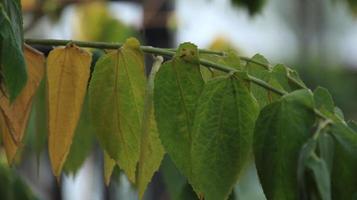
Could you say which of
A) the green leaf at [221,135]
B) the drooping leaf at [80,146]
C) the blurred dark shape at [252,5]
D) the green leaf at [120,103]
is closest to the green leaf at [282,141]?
Answer: the green leaf at [221,135]

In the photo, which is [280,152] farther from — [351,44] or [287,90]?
[351,44]

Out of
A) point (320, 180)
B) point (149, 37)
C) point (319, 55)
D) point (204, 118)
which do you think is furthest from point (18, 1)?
point (319, 55)

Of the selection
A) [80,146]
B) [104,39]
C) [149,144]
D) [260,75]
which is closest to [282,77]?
[260,75]

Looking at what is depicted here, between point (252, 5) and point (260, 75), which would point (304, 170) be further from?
point (252, 5)

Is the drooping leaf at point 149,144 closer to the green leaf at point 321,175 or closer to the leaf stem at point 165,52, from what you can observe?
the leaf stem at point 165,52

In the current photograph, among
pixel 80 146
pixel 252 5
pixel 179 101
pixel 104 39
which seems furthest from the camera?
pixel 104 39

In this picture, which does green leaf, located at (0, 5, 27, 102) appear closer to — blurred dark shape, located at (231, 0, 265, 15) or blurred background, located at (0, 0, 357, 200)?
blurred background, located at (0, 0, 357, 200)
